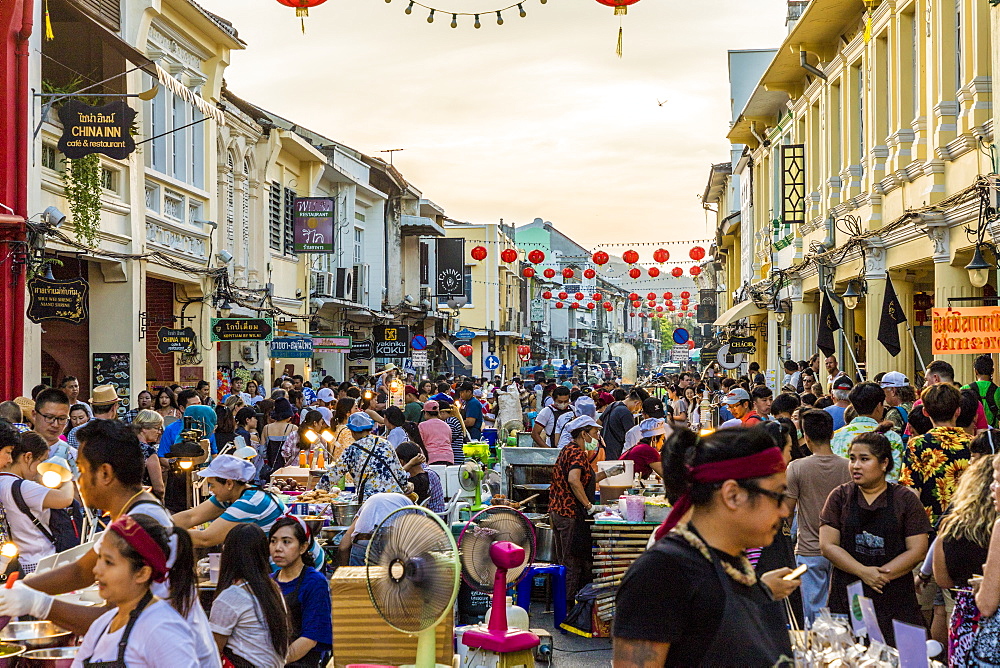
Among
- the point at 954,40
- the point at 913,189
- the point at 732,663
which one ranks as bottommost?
the point at 732,663

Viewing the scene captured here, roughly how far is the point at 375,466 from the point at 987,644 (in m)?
5.58

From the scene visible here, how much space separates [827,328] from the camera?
20469 millimetres

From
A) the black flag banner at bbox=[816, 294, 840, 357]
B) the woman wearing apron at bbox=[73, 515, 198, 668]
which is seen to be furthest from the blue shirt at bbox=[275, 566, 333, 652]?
the black flag banner at bbox=[816, 294, 840, 357]

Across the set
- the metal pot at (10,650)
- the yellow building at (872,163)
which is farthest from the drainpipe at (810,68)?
the metal pot at (10,650)

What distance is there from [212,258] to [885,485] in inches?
747

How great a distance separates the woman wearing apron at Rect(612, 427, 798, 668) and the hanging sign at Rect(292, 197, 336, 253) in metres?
26.0

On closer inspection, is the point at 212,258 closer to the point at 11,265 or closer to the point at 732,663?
the point at 11,265

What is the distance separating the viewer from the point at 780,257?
2894 cm

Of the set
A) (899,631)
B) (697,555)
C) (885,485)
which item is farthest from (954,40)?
(697,555)

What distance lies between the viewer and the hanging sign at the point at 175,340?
66.0 ft

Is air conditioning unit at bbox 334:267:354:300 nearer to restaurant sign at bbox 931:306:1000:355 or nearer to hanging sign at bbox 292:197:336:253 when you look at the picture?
hanging sign at bbox 292:197:336:253

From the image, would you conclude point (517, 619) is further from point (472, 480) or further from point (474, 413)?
point (474, 413)

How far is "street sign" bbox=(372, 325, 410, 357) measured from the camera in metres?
35.0

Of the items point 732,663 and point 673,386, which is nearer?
point 732,663
